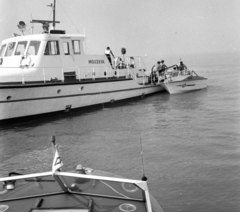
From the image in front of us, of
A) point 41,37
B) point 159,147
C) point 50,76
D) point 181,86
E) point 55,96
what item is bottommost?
point 159,147

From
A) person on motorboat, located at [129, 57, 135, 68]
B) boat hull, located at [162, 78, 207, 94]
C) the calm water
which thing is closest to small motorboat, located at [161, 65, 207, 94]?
boat hull, located at [162, 78, 207, 94]

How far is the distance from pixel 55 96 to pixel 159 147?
272 inches

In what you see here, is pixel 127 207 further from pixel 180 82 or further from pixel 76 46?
pixel 180 82

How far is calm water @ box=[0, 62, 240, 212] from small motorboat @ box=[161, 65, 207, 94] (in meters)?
3.93

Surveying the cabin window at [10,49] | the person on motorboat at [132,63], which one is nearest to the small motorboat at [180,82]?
the person on motorboat at [132,63]

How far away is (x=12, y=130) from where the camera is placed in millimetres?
12094

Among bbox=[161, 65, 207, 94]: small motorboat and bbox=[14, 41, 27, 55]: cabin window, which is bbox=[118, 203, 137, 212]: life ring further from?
bbox=[161, 65, 207, 94]: small motorboat

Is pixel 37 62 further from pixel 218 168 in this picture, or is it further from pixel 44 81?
pixel 218 168

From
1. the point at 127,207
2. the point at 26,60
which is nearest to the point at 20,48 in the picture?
the point at 26,60

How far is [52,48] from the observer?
14.8m

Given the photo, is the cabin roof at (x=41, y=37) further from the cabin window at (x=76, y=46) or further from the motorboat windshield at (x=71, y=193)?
the motorboat windshield at (x=71, y=193)

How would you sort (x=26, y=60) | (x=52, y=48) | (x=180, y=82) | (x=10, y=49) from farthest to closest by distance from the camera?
(x=180, y=82) < (x=10, y=49) < (x=52, y=48) < (x=26, y=60)

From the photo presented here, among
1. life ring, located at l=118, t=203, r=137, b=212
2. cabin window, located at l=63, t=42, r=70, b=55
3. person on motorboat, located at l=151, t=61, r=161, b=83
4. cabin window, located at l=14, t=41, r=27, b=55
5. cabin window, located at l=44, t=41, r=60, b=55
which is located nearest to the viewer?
life ring, located at l=118, t=203, r=137, b=212

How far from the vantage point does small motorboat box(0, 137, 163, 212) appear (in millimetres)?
3312
